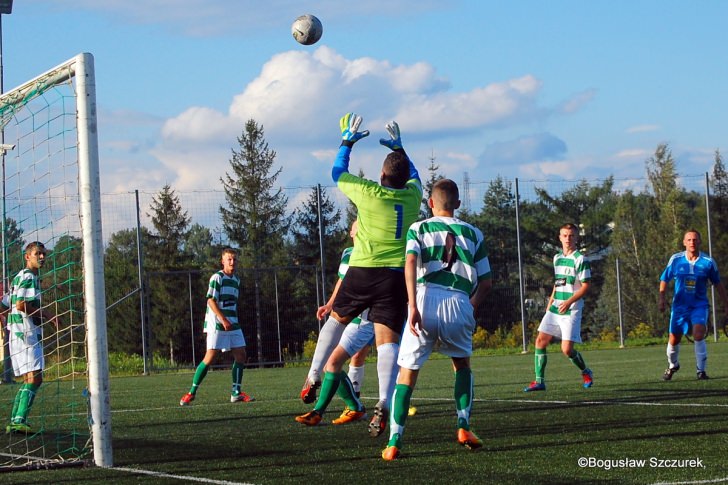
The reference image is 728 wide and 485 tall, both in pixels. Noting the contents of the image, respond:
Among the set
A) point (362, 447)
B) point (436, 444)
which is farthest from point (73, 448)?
point (436, 444)

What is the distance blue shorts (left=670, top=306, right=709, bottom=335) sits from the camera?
13.6 meters

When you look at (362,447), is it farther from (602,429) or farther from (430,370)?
(430,370)

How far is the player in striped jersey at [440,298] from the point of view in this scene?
6777 millimetres

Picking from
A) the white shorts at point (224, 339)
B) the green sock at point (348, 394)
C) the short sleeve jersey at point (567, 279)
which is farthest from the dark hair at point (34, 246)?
the short sleeve jersey at point (567, 279)

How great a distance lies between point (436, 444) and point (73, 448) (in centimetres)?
270

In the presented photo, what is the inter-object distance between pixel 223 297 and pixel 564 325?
440 cm

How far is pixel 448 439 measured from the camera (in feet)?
25.2

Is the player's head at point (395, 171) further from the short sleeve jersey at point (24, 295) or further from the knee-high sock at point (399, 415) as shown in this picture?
the short sleeve jersey at point (24, 295)

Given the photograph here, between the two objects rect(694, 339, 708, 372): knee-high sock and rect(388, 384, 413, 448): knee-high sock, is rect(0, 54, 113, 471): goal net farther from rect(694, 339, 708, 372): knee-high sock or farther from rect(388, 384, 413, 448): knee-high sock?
rect(694, 339, 708, 372): knee-high sock

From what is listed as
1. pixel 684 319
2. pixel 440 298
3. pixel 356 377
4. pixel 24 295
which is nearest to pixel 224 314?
A: pixel 356 377

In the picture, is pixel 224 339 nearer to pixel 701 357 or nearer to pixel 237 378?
pixel 237 378

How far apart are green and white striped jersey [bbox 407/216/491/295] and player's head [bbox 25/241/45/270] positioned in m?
4.23

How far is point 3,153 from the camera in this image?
9.91 m

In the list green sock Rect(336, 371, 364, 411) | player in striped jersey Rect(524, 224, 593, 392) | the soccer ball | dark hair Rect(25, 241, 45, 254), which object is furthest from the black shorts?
player in striped jersey Rect(524, 224, 593, 392)
